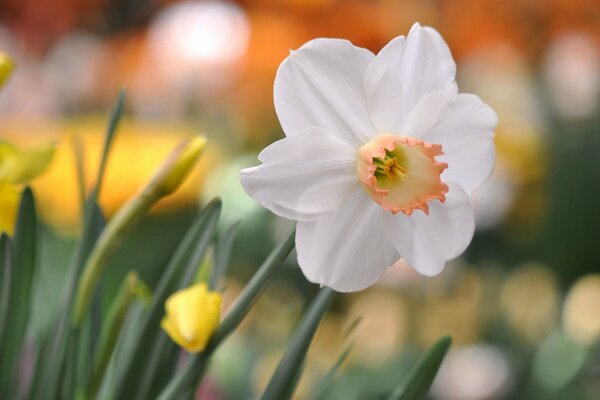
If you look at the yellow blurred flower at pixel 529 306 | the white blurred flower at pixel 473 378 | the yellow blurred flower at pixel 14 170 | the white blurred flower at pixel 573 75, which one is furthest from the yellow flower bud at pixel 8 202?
the white blurred flower at pixel 573 75

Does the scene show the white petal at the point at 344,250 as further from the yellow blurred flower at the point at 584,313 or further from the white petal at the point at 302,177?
the yellow blurred flower at the point at 584,313

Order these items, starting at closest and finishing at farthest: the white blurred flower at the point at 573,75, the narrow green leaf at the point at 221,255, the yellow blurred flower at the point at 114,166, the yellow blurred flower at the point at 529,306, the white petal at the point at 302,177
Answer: the white petal at the point at 302,177
the narrow green leaf at the point at 221,255
the yellow blurred flower at the point at 529,306
the yellow blurred flower at the point at 114,166
the white blurred flower at the point at 573,75

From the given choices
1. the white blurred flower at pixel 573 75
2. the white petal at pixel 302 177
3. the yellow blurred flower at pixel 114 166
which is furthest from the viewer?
the white blurred flower at pixel 573 75

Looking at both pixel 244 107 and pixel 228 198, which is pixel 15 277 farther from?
pixel 244 107

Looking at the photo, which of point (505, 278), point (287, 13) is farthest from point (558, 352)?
point (287, 13)

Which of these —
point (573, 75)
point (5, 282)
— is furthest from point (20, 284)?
point (573, 75)

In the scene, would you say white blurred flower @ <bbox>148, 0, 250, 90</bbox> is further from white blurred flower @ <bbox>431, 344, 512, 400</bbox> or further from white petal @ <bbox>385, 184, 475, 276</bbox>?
white petal @ <bbox>385, 184, 475, 276</bbox>

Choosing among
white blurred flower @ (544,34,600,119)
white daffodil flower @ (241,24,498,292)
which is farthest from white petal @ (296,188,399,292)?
white blurred flower @ (544,34,600,119)
